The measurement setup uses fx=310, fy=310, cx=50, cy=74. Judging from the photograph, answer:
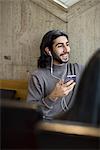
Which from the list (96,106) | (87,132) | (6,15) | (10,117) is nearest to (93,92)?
(96,106)

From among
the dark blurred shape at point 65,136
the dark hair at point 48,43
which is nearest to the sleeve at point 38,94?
the dark hair at point 48,43

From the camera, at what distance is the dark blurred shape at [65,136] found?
0.92 metres

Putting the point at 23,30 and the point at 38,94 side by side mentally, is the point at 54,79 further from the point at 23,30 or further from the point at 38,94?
the point at 23,30

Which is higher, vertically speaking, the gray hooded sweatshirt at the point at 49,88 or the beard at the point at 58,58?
the beard at the point at 58,58

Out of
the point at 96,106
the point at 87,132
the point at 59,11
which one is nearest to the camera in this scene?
the point at 87,132

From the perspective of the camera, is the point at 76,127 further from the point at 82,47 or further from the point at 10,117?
the point at 82,47

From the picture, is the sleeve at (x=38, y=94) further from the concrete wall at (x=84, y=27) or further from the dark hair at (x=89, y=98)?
the dark hair at (x=89, y=98)

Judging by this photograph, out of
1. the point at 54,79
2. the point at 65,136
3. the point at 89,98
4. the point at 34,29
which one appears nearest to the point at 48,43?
the point at 54,79

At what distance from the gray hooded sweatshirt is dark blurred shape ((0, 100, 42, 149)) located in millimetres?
1392

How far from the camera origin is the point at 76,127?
963 mm

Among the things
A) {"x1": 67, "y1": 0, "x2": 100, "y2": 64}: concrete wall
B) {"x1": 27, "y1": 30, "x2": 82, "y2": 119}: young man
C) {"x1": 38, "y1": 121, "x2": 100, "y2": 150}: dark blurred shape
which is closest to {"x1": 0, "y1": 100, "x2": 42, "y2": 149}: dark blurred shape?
{"x1": 38, "y1": 121, "x2": 100, "y2": 150}: dark blurred shape

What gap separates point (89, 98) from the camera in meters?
1.04

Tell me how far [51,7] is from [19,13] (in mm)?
345

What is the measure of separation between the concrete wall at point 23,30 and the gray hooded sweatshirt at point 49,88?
0.65 metres
